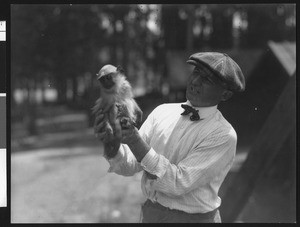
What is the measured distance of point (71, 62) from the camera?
31.6 ft

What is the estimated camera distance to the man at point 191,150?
186 centimetres

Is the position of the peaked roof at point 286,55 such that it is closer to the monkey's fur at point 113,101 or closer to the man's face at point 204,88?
the man's face at point 204,88

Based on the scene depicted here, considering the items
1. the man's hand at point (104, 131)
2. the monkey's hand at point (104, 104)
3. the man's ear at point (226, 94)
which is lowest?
the man's hand at point (104, 131)

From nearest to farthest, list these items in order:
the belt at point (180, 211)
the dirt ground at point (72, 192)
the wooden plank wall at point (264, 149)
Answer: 1. the belt at point (180, 211)
2. the wooden plank wall at point (264, 149)
3. the dirt ground at point (72, 192)

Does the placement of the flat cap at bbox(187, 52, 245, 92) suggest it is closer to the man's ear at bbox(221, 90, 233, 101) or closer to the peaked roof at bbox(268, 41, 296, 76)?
the man's ear at bbox(221, 90, 233, 101)

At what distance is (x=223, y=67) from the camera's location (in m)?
1.87

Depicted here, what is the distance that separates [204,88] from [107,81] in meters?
0.39

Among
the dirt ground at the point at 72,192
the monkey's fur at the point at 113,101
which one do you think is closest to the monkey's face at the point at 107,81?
the monkey's fur at the point at 113,101

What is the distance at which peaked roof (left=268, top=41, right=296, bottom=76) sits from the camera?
3.73m

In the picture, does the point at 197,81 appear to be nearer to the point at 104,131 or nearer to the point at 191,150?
the point at 191,150

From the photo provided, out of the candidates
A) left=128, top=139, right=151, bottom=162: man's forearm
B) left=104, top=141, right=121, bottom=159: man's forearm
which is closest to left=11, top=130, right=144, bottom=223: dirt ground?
left=104, top=141, right=121, bottom=159: man's forearm

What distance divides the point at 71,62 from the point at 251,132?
526 cm

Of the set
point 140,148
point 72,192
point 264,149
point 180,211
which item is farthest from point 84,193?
point 140,148

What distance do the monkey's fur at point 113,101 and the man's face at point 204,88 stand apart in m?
0.26
